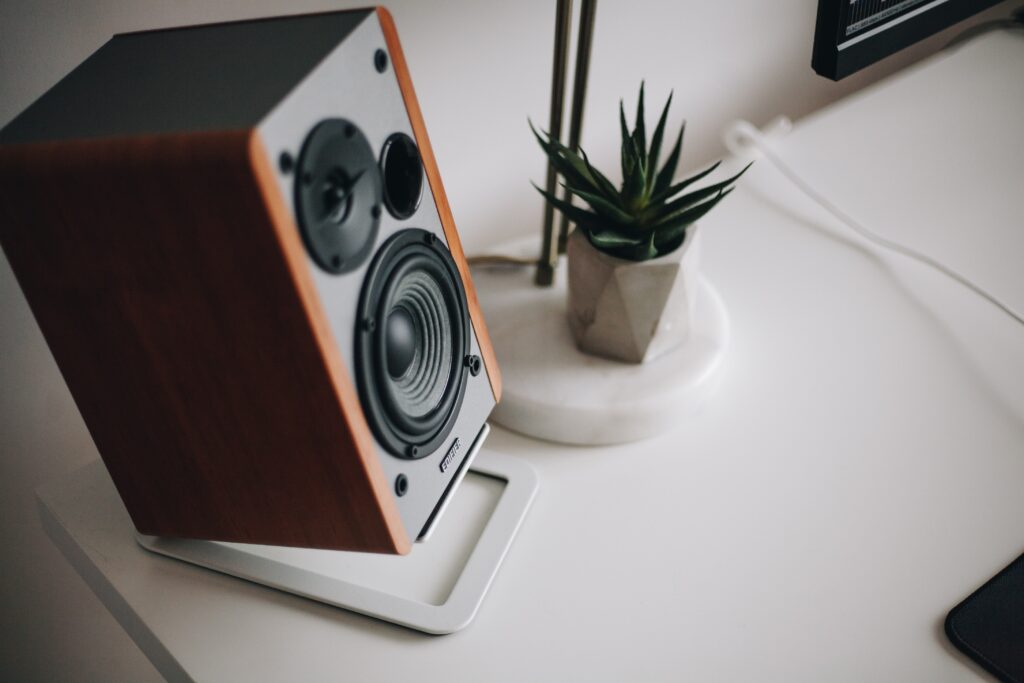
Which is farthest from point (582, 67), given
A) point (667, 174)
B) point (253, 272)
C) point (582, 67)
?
point (253, 272)

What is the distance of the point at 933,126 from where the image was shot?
939mm

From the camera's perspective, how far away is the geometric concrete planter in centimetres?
60

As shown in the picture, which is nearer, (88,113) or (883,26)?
(88,113)

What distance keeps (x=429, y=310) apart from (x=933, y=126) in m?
0.75

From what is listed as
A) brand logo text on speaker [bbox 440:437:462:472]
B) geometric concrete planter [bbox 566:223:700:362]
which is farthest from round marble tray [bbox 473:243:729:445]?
brand logo text on speaker [bbox 440:437:462:472]

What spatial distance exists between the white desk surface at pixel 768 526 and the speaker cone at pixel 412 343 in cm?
15

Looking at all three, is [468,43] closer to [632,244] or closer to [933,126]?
[632,244]

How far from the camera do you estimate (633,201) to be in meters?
0.61

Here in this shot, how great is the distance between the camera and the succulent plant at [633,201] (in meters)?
0.59

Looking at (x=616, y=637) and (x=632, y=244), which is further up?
(x=632, y=244)

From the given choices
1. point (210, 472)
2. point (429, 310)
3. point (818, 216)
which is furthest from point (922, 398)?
point (210, 472)

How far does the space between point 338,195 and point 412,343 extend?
115mm

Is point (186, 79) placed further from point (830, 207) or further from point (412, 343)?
point (830, 207)

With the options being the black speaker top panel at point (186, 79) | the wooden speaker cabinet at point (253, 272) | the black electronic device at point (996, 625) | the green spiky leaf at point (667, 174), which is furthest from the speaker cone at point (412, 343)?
the black electronic device at point (996, 625)
